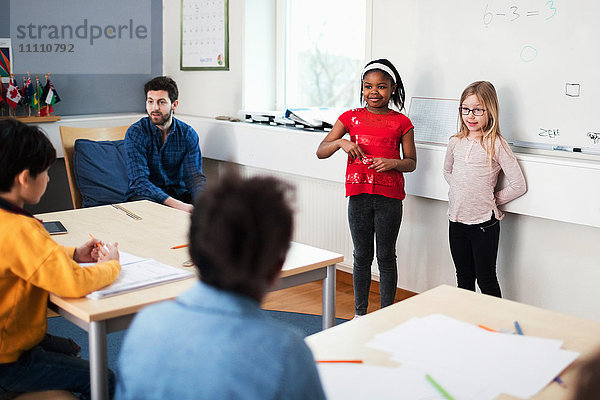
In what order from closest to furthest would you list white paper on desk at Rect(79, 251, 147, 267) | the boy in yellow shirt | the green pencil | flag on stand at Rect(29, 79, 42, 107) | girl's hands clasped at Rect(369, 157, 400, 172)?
1. the green pencil
2. the boy in yellow shirt
3. white paper on desk at Rect(79, 251, 147, 267)
4. girl's hands clasped at Rect(369, 157, 400, 172)
5. flag on stand at Rect(29, 79, 42, 107)

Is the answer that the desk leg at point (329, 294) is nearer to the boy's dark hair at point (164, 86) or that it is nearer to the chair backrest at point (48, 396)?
the chair backrest at point (48, 396)

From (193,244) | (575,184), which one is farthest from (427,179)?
(193,244)

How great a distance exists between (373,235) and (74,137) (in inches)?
75.3

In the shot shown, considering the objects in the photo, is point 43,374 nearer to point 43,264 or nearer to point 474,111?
point 43,264

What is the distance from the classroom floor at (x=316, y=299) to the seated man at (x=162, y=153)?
2.53 ft

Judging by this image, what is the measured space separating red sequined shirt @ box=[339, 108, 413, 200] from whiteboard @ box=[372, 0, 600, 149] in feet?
1.20

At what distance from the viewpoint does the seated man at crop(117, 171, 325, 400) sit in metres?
0.91

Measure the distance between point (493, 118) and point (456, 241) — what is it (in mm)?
583

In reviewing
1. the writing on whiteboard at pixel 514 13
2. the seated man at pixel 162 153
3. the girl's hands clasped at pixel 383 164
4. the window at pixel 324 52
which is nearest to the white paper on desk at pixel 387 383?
the girl's hands clasped at pixel 383 164

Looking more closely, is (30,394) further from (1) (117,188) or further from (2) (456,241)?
(1) (117,188)

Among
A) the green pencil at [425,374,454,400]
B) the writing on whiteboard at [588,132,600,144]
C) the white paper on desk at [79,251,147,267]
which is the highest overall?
the writing on whiteboard at [588,132,600,144]

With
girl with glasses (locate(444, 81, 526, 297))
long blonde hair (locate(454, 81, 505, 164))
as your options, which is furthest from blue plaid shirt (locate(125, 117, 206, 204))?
long blonde hair (locate(454, 81, 505, 164))

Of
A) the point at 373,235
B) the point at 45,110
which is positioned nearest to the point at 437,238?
the point at 373,235

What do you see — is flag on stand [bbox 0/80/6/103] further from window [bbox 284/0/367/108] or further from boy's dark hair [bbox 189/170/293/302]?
boy's dark hair [bbox 189/170/293/302]
